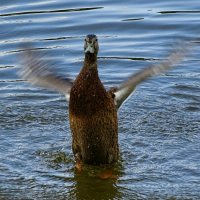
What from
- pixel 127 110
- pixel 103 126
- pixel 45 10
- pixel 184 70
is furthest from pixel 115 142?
pixel 45 10

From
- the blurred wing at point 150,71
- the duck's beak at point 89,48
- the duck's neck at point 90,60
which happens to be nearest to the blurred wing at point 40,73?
the blurred wing at point 150,71

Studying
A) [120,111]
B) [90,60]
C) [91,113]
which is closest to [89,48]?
[90,60]

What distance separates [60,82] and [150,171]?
1.37 m

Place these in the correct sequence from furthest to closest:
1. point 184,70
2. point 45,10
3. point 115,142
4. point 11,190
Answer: point 45,10 < point 184,70 < point 115,142 < point 11,190

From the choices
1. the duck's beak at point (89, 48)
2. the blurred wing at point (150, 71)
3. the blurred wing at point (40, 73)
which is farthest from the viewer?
the blurred wing at point (40, 73)

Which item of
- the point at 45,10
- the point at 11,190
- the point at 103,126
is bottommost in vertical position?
the point at 11,190

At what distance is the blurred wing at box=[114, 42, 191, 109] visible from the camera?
331 inches

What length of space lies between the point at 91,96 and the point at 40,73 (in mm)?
1111

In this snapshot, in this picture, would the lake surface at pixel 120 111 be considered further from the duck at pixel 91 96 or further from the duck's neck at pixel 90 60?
the duck's neck at pixel 90 60

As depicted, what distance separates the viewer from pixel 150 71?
8.41 meters

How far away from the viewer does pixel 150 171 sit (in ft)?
27.2

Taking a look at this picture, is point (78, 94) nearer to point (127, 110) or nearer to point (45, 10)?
point (127, 110)

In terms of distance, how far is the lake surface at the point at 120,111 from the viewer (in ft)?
26.5

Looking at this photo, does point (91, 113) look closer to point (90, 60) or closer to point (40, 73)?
point (90, 60)
